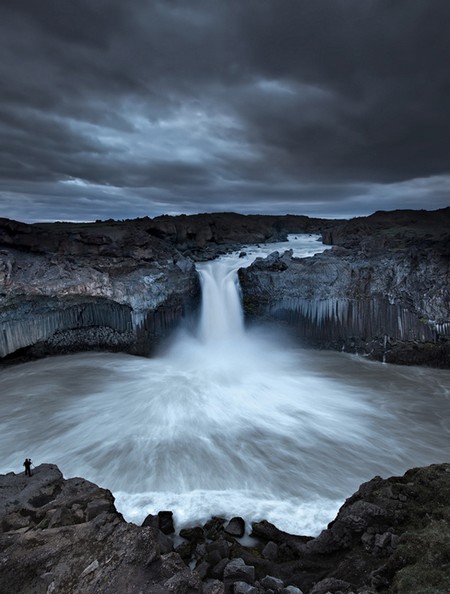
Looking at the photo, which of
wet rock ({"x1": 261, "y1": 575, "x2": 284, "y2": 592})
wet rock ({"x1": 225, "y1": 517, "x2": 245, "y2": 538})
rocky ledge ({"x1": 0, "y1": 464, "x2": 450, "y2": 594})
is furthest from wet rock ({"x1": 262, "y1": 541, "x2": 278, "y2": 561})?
wet rock ({"x1": 261, "y1": 575, "x2": 284, "y2": 592})

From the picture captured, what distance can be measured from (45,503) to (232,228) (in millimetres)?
31804

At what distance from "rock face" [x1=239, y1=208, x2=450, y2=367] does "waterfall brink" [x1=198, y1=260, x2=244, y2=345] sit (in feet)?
2.21

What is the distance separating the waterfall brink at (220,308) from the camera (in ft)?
64.8

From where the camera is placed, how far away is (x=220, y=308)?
20250 mm

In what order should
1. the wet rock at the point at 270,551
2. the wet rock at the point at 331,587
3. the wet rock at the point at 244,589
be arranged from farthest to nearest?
1. the wet rock at the point at 270,551
2. the wet rock at the point at 244,589
3. the wet rock at the point at 331,587

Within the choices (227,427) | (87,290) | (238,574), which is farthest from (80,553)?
(87,290)

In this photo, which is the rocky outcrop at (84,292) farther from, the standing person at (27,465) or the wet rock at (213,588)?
the wet rock at (213,588)

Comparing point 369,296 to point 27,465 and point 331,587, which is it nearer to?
point 331,587

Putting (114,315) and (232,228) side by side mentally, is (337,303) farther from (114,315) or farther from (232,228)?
(232,228)

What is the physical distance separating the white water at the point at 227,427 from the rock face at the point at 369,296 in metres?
1.26

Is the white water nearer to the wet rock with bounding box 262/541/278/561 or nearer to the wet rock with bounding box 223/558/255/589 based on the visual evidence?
the wet rock with bounding box 262/541/278/561

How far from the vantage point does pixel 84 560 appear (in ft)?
12.9

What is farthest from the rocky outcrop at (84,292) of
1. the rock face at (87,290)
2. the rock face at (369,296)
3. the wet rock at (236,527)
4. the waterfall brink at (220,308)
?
the wet rock at (236,527)

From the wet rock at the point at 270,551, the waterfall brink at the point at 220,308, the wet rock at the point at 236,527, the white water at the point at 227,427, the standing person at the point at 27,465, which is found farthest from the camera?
the waterfall brink at the point at 220,308
